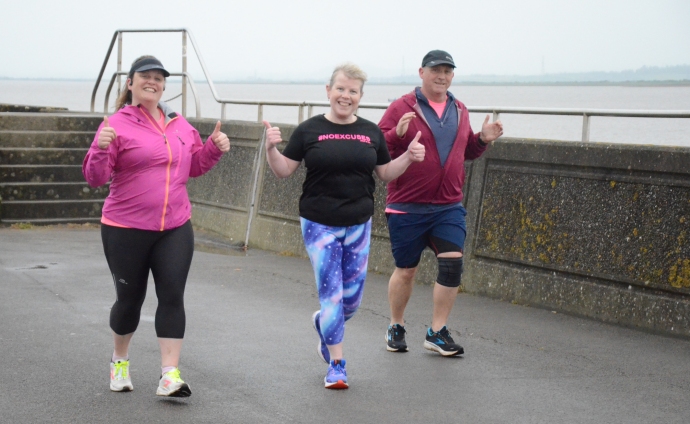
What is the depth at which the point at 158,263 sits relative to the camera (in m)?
5.38

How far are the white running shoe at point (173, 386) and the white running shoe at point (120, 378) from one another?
0.27 meters

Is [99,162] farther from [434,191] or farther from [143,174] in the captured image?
[434,191]

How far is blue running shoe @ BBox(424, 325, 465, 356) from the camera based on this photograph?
6527mm

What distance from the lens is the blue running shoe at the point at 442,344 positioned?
653 cm

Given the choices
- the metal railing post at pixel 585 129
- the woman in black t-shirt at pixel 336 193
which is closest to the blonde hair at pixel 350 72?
the woman in black t-shirt at pixel 336 193

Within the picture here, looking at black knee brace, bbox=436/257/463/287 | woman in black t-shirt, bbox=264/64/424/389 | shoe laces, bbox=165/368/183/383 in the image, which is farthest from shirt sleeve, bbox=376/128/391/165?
shoe laces, bbox=165/368/183/383

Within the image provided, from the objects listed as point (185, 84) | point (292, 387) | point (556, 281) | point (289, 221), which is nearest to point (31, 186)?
point (185, 84)

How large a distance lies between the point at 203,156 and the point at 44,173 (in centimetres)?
855

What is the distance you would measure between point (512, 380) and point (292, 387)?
1275 mm

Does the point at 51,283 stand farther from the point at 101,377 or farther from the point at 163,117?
the point at 163,117

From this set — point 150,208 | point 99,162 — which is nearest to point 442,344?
point 150,208

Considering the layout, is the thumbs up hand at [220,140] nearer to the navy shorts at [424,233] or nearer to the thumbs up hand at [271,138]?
the thumbs up hand at [271,138]

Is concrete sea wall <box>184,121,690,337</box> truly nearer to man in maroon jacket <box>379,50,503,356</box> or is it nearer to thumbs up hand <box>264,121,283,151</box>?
man in maroon jacket <box>379,50,503,356</box>

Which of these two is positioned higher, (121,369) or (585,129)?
(585,129)
